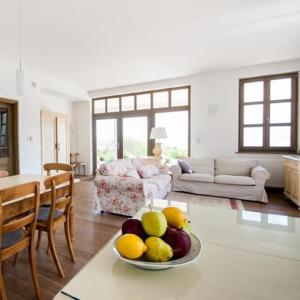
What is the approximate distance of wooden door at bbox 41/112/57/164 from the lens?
5023 mm

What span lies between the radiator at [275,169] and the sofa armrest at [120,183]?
3156 millimetres

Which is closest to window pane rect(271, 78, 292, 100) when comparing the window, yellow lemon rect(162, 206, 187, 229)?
the window

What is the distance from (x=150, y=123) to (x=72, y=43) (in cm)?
301

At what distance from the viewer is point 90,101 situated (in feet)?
21.7

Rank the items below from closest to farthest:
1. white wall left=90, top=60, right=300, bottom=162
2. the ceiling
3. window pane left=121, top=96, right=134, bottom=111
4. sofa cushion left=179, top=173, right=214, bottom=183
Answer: the ceiling, sofa cushion left=179, top=173, right=214, bottom=183, white wall left=90, top=60, right=300, bottom=162, window pane left=121, top=96, right=134, bottom=111

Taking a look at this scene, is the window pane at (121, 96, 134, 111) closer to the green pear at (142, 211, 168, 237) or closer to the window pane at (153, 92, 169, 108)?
the window pane at (153, 92, 169, 108)

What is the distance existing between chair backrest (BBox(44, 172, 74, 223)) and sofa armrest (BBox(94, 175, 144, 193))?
1.13 meters

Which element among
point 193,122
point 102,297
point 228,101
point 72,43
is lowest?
point 102,297

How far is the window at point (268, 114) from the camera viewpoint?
14.7ft

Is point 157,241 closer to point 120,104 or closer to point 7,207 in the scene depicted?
point 7,207

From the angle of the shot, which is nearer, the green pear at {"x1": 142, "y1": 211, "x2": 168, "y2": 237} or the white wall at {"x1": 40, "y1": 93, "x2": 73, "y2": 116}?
the green pear at {"x1": 142, "y1": 211, "x2": 168, "y2": 237}

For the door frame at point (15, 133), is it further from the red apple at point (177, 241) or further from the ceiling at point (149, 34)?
the red apple at point (177, 241)

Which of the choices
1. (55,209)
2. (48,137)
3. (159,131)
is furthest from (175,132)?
(55,209)

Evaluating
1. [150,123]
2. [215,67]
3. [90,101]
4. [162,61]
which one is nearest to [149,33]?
[162,61]
